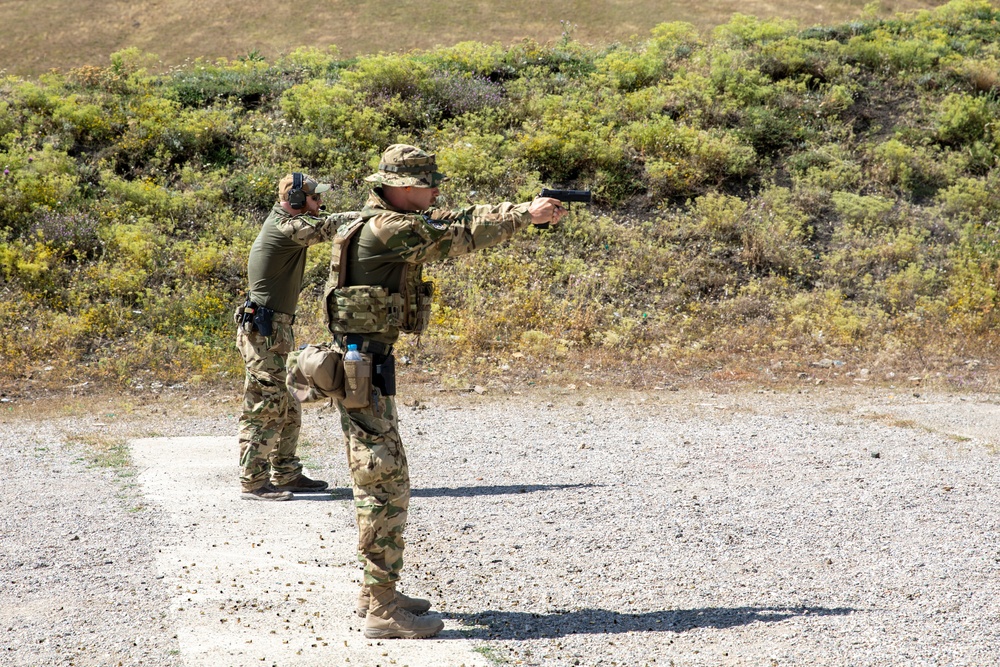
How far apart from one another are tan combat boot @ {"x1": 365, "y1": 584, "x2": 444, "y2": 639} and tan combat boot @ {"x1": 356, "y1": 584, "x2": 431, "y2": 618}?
36 millimetres

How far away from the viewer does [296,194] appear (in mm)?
6000

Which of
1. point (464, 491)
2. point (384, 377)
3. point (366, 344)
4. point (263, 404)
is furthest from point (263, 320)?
point (384, 377)

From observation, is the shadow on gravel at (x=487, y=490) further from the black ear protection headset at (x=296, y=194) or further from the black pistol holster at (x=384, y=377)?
the black pistol holster at (x=384, y=377)

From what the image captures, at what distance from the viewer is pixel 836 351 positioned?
11453 mm

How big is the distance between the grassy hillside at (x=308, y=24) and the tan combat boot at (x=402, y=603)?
1913 cm

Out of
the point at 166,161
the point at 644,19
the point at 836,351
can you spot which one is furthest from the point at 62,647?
the point at 644,19

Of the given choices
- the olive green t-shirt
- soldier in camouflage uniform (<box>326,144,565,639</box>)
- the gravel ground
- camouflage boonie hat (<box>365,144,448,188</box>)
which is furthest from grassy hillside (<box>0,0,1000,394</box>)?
camouflage boonie hat (<box>365,144,448,188</box>)

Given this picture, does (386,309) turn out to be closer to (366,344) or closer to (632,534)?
(366,344)

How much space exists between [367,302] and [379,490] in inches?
33.7

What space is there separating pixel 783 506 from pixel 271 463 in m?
3.46

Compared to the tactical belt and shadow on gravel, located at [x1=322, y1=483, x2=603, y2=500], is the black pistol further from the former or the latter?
shadow on gravel, located at [x1=322, y1=483, x2=603, y2=500]

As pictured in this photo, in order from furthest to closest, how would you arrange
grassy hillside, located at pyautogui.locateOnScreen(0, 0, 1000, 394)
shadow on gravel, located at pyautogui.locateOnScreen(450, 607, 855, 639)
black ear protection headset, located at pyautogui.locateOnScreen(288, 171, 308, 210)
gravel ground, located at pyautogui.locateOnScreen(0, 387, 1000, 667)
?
grassy hillside, located at pyautogui.locateOnScreen(0, 0, 1000, 394), black ear protection headset, located at pyautogui.locateOnScreen(288, 171, 308, 210), shadow on gravel, located at pyautogui.locateOnScreen(450, 607, 855, 639), gravel ground, located at pyautogui.locateOnScreen(0, 387, 1000, 667)

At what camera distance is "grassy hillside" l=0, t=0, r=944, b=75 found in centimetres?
2247

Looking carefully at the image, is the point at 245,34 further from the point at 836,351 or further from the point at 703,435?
the point at 703,435
